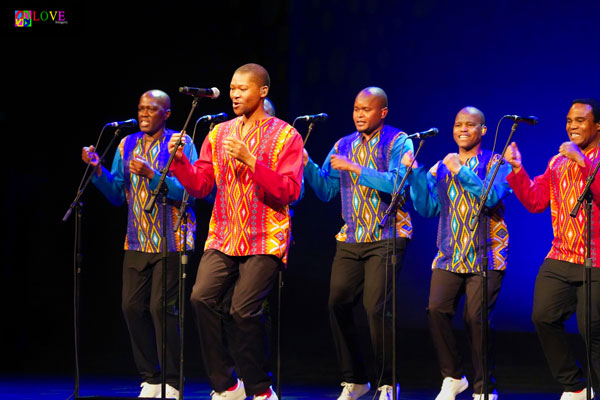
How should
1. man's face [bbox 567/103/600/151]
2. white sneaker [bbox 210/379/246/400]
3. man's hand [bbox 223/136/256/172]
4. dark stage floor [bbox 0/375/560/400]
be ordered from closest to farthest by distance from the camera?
man's hand [bbox 223/136/256/172]
white sneaker [bbox 210/379/246/400]
man's face [bbox 567/103/600/151]
dark stage floor [bbox 0/375/560/400]

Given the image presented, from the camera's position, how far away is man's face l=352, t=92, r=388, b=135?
236 inches

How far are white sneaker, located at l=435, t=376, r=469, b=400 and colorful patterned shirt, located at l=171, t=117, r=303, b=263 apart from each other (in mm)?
1541

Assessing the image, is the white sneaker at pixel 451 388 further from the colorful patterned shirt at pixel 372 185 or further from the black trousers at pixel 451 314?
the colorful patterned shirt at pixel 372 185

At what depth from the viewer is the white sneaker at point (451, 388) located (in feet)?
18.7

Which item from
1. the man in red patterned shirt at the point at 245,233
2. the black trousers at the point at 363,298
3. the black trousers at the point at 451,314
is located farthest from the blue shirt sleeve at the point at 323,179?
the man in red patterned shirt at the point at 245,233

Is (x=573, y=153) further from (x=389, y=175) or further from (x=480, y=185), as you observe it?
(x=389, y=175)

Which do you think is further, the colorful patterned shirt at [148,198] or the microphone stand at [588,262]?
the colorful patterned shirt at [148,198]

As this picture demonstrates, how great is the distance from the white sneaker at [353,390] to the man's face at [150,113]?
7.37 ft

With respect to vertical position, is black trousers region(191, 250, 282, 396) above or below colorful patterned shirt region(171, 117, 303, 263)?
below

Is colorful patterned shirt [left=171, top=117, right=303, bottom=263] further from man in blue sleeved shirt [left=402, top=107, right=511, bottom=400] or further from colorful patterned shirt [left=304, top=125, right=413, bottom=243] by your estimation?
man in blue sleeved shirt [left=402, top=107, right=511, bottom=400]

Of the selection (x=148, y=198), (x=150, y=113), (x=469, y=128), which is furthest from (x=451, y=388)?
(x=150, y=113)

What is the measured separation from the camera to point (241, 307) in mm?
4820

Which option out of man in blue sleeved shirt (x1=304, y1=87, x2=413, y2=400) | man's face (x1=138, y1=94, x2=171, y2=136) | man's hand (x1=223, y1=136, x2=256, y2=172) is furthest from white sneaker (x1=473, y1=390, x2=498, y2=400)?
man's face (x1=138, y1=94, x2=171, y2=136)

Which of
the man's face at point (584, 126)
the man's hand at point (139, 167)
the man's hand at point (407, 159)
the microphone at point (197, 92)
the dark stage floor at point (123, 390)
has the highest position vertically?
the microphone at point (197, 92)
